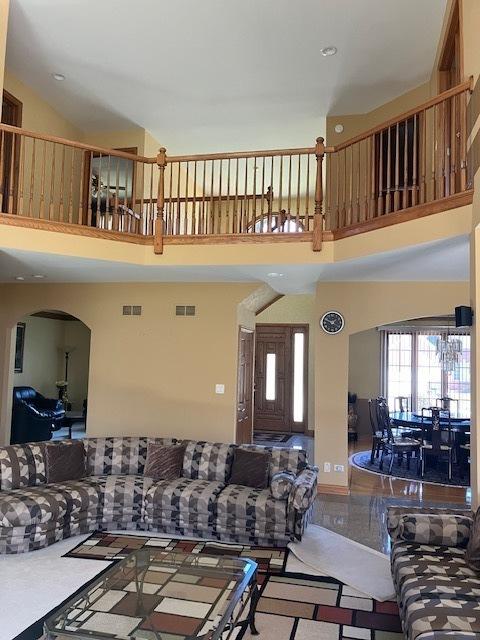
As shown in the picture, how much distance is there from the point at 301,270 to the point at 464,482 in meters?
3.83

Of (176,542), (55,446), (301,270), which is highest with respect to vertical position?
(301,270)

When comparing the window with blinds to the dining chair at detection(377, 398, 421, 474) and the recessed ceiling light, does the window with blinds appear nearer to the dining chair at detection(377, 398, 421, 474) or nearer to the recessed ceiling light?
the dining chair at detection(377, 398, 421, 474)

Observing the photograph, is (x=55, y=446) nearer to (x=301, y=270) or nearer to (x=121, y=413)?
(x=121, y=413)

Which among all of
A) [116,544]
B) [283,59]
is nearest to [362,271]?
[283,59]

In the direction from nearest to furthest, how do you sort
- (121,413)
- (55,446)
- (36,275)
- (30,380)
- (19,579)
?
1. (19,579)
2. (55,446)
3. (36,275)
4. (121,413)
5. (30,380)

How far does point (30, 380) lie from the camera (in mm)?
10391

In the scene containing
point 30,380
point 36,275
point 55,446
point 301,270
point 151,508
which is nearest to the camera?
point 151,508

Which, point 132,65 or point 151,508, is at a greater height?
point 132,65

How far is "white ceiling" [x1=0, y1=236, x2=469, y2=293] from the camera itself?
4.51 meters

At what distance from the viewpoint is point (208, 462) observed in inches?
192

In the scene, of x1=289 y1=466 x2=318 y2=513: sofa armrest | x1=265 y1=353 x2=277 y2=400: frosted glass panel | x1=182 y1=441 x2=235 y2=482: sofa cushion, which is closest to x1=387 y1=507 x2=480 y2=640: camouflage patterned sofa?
x1=289 y1=466 x2=318 y2=513: sofa armrest

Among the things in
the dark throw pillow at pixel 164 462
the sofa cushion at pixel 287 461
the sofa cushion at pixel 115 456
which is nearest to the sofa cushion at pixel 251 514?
the sofa cushion at pixel 287 461

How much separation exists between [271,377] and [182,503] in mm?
6367

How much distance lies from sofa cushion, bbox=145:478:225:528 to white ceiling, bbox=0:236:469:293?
7.70 ft
